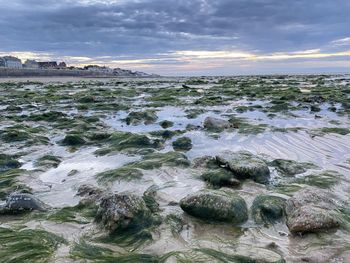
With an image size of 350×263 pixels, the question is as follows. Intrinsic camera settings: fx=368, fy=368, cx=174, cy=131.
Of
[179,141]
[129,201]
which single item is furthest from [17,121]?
[129,201]

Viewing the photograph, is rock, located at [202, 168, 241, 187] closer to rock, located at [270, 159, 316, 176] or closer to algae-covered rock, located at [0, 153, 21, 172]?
rock, located at [270, 159, 316, 176]

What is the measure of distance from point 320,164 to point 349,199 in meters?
1.52

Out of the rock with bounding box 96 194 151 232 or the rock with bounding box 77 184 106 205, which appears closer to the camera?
the rock with bounding box 96 194 151 232

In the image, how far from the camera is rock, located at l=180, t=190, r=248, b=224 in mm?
3814

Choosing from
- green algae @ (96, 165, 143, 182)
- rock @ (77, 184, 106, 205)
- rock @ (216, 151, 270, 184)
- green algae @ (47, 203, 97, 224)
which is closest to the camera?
green algae @ (47, 203, 97, 224)

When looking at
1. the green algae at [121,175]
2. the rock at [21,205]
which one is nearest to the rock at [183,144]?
the green algae at [121,175]

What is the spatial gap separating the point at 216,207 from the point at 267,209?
0.63 m

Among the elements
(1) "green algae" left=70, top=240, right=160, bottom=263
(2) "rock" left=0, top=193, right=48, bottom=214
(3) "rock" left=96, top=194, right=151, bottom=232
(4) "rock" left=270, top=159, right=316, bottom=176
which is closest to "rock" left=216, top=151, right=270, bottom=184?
(4) "rock" left=270, top=159, right=316, bottom=176

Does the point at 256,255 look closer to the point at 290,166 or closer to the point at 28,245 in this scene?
the point at 28,245

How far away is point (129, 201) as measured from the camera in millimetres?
3758

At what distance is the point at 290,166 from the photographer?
5711 millimetres

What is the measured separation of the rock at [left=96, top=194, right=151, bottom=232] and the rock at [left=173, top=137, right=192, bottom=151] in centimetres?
344

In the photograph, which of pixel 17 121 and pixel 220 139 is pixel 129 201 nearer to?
pixel 220 139

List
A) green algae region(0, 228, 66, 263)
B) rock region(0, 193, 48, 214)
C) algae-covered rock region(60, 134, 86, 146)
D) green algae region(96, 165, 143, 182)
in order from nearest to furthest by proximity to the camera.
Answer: green algae region(0, 228, 66, 263) → rock region(0, 193, 48, 214) → green algae region(96, 165, 143, 182) → algae-covered rock region(60, 134, 86, 146)
